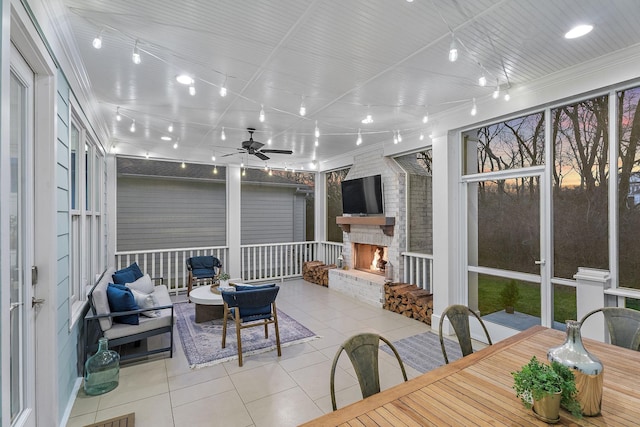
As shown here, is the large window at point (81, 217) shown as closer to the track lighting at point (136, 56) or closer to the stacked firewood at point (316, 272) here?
the track lighting at point (136, 56)

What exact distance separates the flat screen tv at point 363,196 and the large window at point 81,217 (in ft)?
14.4

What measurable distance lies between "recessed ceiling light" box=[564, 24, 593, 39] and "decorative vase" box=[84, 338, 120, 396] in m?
4.79

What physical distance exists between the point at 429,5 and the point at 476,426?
7.96ft

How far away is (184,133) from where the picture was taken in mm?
5289

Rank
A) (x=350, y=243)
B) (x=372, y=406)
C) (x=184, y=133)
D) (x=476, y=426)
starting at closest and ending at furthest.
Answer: (x=476, y=426)
(x=372, y=406)
(x=184, y=133)
(x=350, y=243)

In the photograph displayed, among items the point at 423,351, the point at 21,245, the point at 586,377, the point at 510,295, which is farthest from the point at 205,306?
the point at 586,377

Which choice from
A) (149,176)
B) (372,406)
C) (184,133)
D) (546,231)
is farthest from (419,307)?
(149,176)

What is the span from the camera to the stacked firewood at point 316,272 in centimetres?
710

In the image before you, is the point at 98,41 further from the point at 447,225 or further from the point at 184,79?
the point at 447,225

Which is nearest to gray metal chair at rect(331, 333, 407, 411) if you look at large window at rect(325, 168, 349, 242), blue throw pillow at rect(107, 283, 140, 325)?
blue throw pillow at rect(107, 283, 140, 325)

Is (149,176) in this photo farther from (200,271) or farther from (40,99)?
(40,99)

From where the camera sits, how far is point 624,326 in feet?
7.29

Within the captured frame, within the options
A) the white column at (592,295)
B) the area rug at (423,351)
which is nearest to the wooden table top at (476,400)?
the white column at (592,295)

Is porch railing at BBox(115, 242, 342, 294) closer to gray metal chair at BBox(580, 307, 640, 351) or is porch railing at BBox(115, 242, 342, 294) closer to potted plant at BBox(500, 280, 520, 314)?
potted plant at BBox(500, 280, 520, 314)
